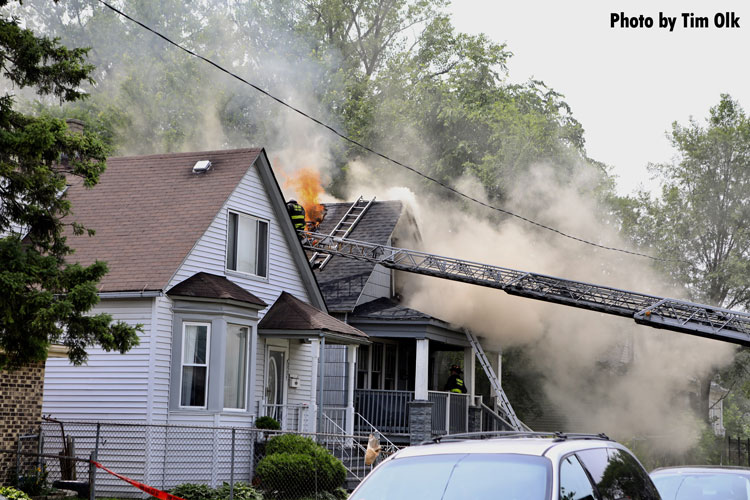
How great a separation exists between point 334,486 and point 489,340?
11.4 meters

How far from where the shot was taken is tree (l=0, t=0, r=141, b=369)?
1083 centimetres

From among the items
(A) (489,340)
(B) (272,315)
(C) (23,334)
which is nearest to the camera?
(C) (23,334)

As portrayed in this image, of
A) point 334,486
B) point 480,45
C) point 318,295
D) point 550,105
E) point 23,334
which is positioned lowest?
point 334,486

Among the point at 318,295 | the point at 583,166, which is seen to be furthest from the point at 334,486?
the point at 583,166

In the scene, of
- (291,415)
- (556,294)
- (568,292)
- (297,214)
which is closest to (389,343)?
(297,214)

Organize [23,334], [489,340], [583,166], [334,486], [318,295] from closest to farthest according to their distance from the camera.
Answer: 1. [23,334]
2. [334,486]
3. [318,295]
4. [489,340]
5. [583,166]

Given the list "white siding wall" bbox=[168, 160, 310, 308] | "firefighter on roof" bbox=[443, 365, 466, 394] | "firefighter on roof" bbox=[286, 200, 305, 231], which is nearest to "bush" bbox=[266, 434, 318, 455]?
"white siding wall" bbox=[168, 160, 310, 308]

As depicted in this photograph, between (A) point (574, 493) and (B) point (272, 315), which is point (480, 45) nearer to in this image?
(B) point (272, 315)

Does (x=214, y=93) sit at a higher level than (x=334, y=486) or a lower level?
higher

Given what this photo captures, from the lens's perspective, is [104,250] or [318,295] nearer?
[104,250]

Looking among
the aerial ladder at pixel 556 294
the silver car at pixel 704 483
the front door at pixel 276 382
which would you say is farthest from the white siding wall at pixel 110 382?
the silver car at pixel 704 483

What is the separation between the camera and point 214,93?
4659cm

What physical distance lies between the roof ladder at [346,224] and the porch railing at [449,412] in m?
5.10

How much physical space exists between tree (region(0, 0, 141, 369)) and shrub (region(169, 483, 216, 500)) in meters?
5.27
